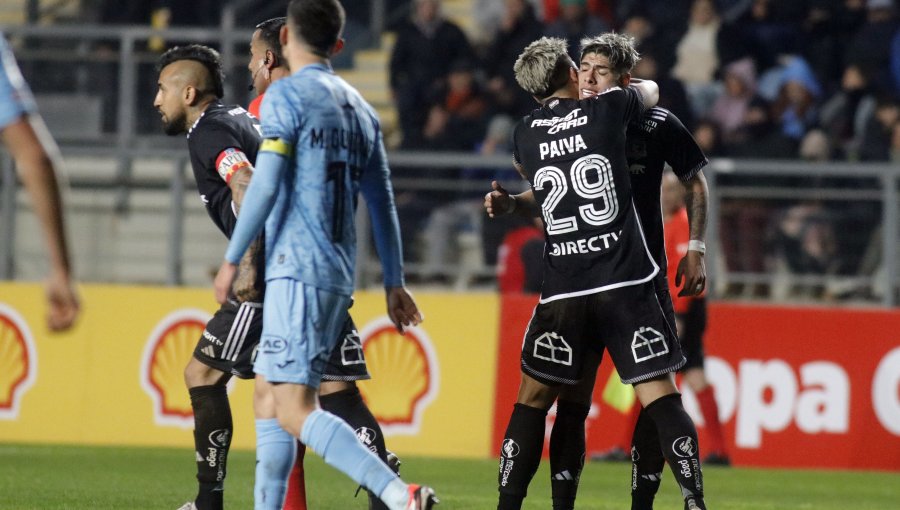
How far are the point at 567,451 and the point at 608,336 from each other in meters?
0.62

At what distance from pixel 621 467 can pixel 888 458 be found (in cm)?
236

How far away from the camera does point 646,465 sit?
7.11 metres

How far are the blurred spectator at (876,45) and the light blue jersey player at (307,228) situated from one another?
36.8 ft

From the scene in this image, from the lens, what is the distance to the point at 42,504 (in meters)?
7.99

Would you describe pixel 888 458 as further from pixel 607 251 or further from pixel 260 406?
pixel 260 406

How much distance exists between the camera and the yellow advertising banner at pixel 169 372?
12953mm

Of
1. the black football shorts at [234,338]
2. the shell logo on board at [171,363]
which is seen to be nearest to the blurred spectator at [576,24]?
the shell logo on board at [171,363]

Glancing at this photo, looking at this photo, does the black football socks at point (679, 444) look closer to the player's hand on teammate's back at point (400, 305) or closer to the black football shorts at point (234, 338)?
the player's hand on teammate's back at point (400, 305)

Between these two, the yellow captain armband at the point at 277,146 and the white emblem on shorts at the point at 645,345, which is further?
the white emblem on shorts at the point at 645,345

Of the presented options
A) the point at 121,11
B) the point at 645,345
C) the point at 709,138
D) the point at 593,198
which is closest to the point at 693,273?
the point at 645,345

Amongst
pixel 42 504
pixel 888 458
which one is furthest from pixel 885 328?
pixel 42 504

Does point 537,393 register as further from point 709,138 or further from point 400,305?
point 709,138

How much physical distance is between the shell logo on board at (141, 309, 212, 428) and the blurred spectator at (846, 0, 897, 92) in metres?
7.49

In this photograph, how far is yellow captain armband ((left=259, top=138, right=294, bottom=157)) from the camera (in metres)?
5.58
